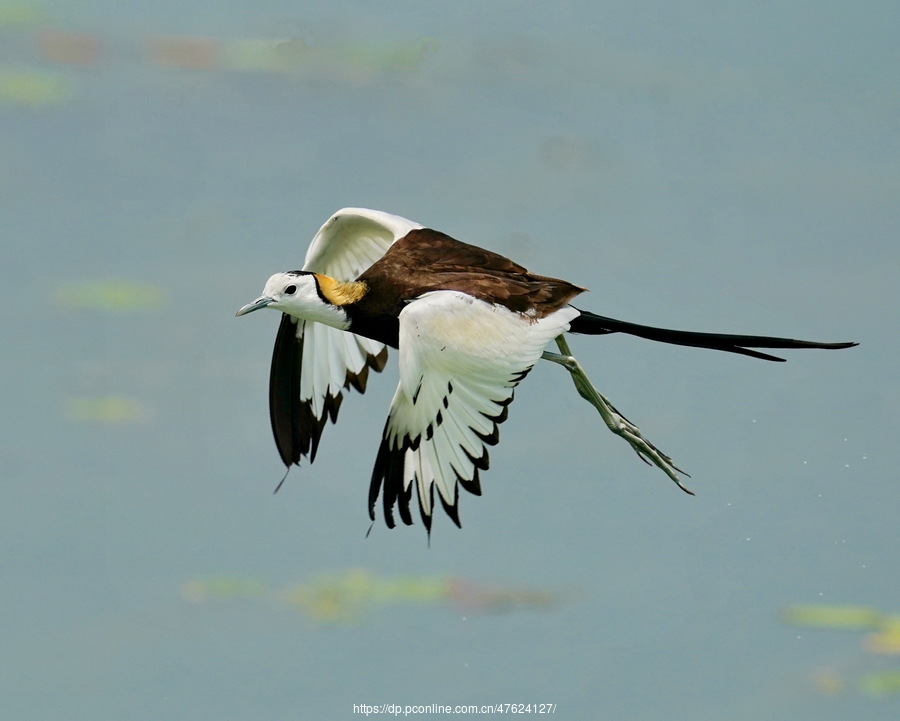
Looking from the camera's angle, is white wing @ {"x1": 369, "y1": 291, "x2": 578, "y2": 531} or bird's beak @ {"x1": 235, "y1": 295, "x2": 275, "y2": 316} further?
bird's beak @ {"x1": 235, "y1": 295, "x2": 275, "y2": 316}

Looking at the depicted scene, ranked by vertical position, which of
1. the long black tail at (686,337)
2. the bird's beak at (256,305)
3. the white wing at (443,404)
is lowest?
the white wing at (443,404)

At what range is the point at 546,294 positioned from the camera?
5125 millimetres

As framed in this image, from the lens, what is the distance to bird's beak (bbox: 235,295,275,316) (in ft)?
17.0

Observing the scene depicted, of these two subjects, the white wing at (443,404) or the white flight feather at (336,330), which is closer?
the white wing at (443,404)

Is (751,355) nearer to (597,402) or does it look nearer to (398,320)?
(597,402)

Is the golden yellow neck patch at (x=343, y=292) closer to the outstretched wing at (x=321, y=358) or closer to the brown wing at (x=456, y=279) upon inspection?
the brown wing at (x=456, y=279)

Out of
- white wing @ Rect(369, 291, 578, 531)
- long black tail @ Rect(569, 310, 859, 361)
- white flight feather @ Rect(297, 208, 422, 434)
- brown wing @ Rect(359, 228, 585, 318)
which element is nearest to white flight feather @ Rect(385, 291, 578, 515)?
white wing @ Rect(369, 291, 578, 531)

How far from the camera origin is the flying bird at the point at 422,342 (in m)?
4.75

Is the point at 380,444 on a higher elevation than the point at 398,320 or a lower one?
lower

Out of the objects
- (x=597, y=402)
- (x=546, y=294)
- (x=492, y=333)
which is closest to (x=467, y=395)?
(x=492, y=333)

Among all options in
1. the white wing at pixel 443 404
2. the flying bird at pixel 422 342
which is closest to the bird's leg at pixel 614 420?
the flying bird at pixel 422 342

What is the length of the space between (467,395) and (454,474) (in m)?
0.27

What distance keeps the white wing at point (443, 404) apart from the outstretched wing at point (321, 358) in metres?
1.06

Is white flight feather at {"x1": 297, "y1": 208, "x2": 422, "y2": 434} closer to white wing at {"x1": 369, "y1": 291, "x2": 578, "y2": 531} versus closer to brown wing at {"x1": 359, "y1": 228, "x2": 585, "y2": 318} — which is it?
brown wing at {"x1": 359, "y1": 228, "x2": 585, "y2": 318}
